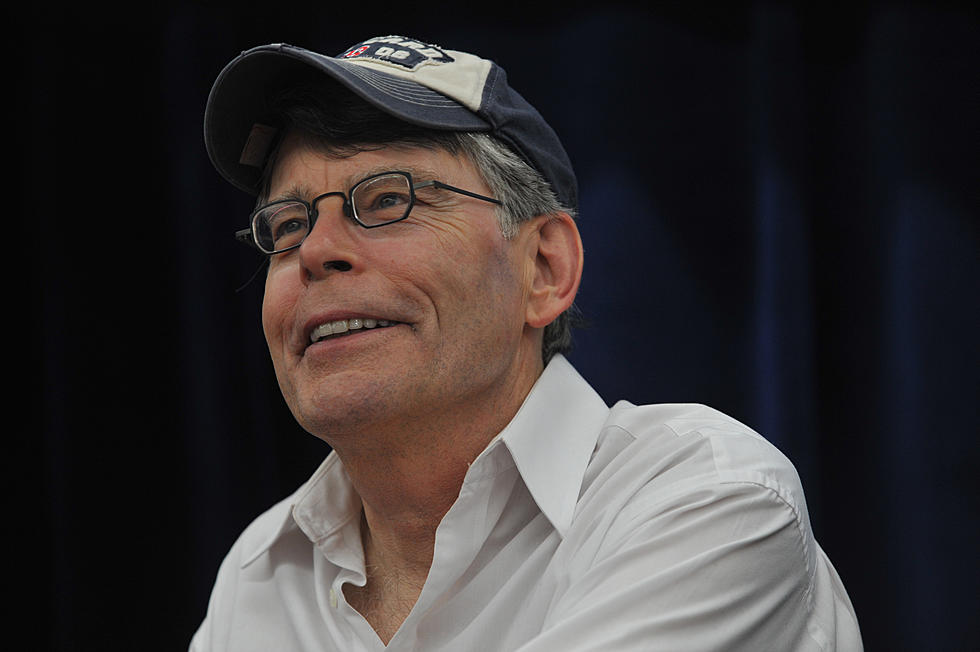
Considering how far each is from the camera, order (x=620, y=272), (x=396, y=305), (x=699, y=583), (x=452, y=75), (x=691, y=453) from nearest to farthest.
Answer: (x=699, y=583) < (x=691, y=453) < (x=396, y=305) < (x=452, y=75) < (x=620, y=272)

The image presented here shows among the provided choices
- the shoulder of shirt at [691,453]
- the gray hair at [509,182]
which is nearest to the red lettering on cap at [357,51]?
the gray hair at [509,182]

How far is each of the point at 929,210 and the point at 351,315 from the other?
132 cm

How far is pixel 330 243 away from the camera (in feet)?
4.48

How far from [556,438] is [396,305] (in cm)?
30

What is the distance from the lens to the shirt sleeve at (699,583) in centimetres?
103

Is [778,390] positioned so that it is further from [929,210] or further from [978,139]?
[978,139]

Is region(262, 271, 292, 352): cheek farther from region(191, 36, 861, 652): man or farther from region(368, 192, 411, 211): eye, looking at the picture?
region(368, 192, 411, 211): eye

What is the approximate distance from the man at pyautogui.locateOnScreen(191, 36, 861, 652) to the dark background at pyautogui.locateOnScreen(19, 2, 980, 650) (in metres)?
0.70

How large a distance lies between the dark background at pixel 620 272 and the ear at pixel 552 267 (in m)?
0.67

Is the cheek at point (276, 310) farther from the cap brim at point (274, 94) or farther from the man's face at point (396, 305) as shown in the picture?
the cap brim at point (274, 94)

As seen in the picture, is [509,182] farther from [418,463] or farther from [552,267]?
[418,463]

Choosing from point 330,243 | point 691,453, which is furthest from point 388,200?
point 691,453

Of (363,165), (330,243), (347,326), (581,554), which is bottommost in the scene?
(581,554)

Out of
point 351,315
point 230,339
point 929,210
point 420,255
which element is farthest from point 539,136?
point 230,339
